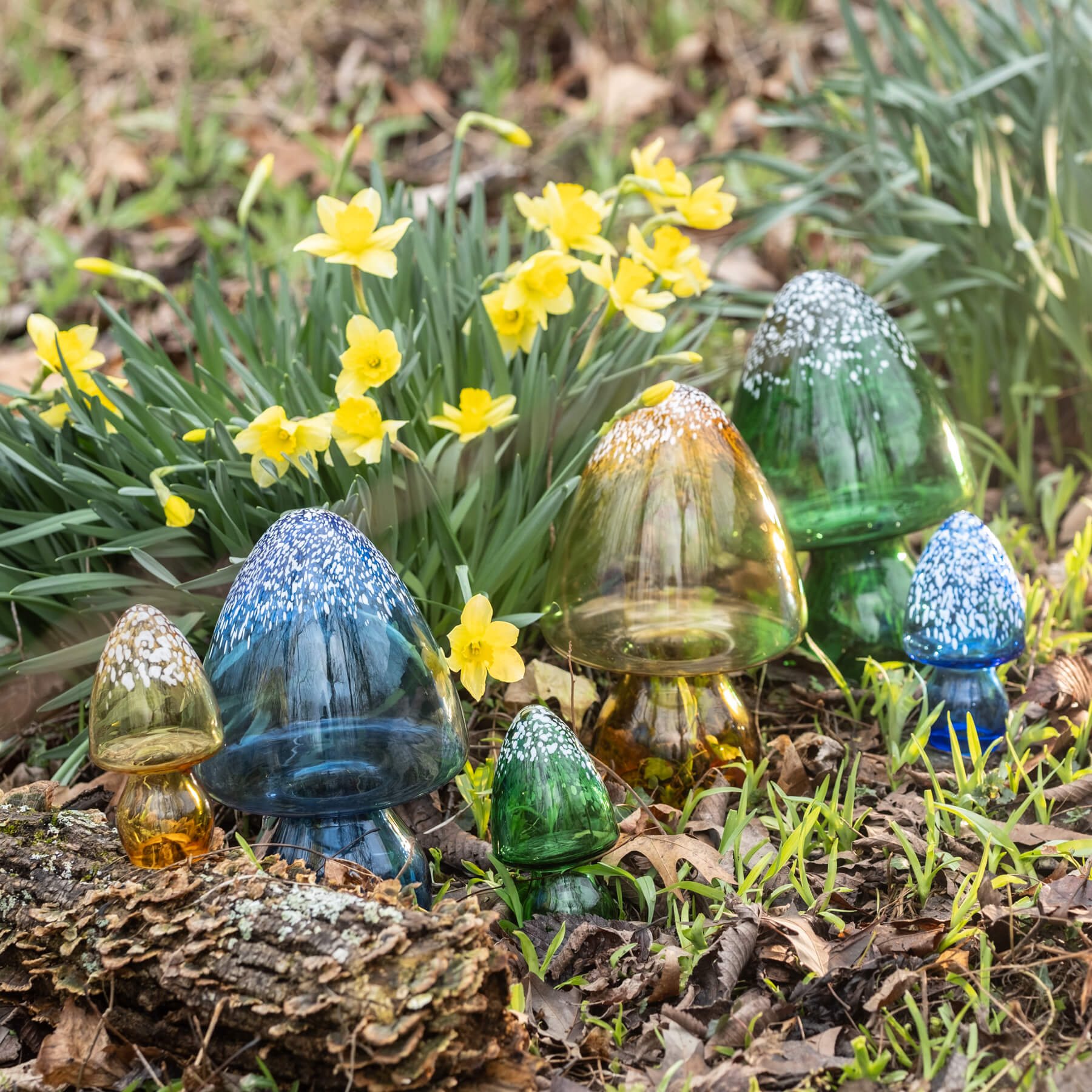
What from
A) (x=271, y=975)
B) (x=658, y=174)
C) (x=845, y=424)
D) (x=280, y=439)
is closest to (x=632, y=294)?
(x=658, y=174)

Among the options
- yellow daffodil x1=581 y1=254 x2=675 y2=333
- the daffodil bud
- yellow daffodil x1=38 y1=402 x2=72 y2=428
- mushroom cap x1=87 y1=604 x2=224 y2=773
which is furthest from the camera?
the daffodil bud

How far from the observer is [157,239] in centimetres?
408

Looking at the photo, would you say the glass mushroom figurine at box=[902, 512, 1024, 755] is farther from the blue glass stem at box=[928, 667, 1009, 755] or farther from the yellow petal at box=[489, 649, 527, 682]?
the yellow petal at box=[489, 649, 527, 682]

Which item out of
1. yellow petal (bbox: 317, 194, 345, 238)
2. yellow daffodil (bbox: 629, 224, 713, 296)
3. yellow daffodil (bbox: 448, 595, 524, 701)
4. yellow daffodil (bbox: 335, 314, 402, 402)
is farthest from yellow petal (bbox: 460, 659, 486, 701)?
yellow daffodil (bbox: 629, 224, 713, 296)

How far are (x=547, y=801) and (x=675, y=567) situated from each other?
42 cm

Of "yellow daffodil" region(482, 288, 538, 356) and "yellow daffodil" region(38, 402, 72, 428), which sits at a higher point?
"yellow daffodil" region(482, 288, 538, 356)

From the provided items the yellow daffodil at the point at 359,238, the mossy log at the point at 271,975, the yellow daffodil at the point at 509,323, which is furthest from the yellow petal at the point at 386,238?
the mossy log at the point at 271,975

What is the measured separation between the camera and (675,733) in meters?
1.78

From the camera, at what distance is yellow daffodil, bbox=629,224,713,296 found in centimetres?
218

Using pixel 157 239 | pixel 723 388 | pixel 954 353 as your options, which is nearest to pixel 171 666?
pixel 723 388

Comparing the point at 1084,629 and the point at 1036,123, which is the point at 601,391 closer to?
the point at 1084,629

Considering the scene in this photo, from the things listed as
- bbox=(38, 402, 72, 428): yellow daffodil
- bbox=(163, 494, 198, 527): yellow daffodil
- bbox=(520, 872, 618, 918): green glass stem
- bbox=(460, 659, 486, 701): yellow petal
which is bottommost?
bbox=(520, 872, 618, 918): green glass stem

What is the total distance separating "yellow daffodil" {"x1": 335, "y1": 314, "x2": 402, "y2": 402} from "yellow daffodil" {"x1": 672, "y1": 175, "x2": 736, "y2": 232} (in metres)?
0.69

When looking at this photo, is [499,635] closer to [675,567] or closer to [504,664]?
[504,664]
